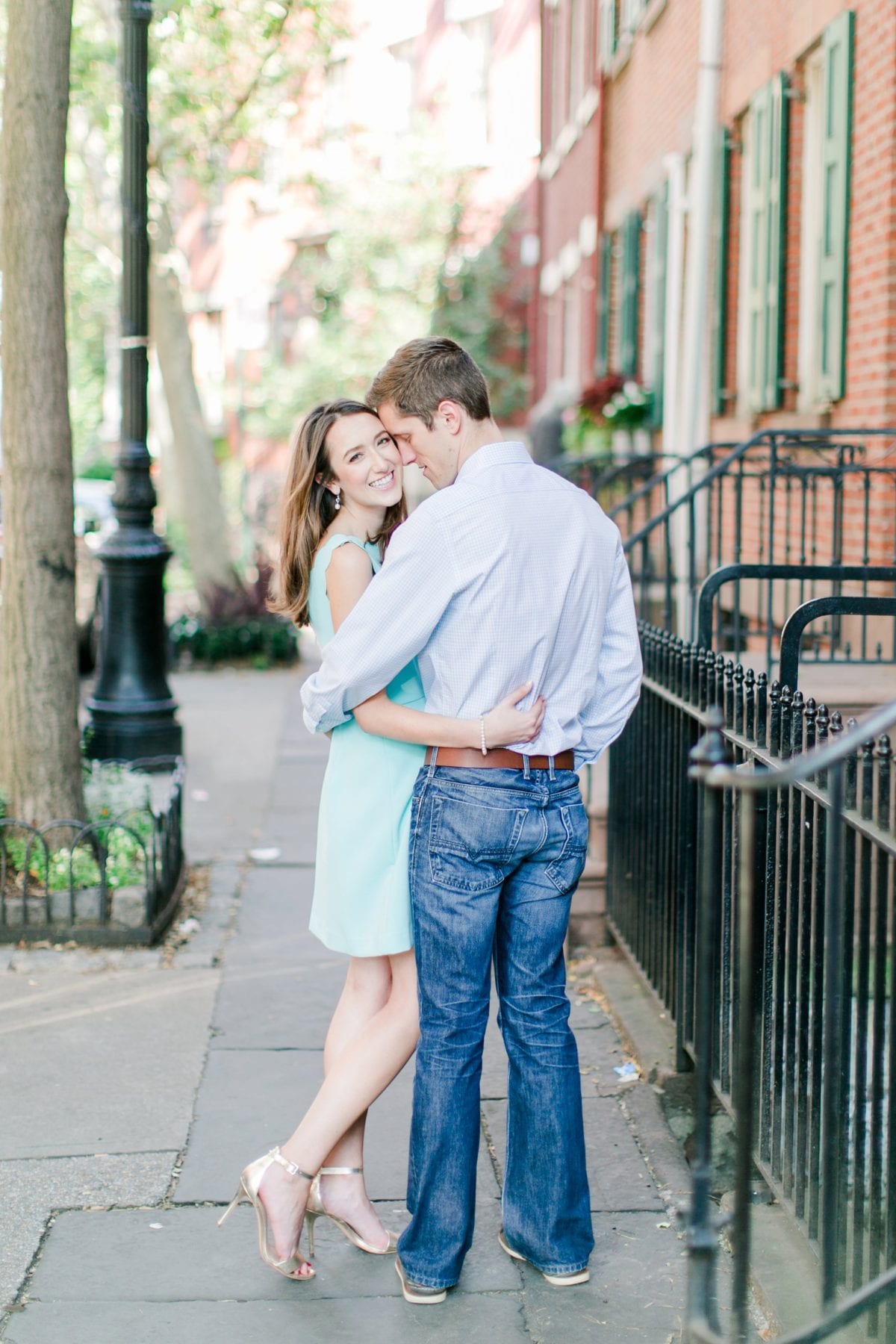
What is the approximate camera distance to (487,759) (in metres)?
3.16

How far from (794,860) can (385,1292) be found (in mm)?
1238

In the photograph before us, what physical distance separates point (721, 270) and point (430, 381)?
8563 mm

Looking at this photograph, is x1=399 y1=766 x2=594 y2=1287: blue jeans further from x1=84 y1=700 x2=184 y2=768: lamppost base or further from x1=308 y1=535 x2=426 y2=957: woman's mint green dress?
x1=84 y1=700 x2=184 y2=768: lamppost base

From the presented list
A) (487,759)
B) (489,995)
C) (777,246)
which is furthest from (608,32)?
(489,995)

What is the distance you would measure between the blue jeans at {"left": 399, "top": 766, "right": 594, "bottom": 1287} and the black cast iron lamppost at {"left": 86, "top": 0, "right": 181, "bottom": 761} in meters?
5.07

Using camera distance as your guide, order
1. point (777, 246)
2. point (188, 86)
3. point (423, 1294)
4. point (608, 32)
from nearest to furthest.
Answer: point (423, 1294), point (777, 246), point (188, 86), point (608, 32)

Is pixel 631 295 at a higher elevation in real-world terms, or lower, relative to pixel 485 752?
higher

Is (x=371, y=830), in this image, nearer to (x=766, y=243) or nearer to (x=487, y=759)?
(x=487, y=759)

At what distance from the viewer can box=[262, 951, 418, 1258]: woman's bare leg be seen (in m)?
3.36

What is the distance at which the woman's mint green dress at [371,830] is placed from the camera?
3377 mm

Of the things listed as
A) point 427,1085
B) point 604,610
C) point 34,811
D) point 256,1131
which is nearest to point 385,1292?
point 427,1085

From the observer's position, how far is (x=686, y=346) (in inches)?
437

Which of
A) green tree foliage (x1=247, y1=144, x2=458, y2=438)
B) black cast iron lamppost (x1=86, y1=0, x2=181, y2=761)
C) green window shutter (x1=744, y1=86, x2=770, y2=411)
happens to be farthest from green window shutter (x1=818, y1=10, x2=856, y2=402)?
green tree foliage (x1=247, y1=144, x2=458, y2=438)

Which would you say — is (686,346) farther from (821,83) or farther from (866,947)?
(866,947)
